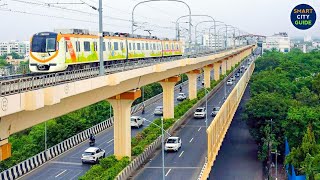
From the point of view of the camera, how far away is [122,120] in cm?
3562

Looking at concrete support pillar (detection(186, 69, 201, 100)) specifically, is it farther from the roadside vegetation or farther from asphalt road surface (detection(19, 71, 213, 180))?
asphalt road surface (detection(19, 71, 213, 180))

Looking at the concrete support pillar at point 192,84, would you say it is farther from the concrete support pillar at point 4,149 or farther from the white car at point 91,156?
the concrete support pillar at point 4,149

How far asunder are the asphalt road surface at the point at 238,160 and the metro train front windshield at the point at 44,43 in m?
21.6

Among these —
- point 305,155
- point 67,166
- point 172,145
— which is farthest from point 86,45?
point 305,155

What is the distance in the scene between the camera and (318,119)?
4450 cm

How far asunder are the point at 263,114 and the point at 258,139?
2803 mm

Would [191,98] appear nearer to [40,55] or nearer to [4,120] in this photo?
[40,55]

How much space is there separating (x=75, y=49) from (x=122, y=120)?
8303 mm

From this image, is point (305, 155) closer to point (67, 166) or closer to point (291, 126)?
point (291, 126)

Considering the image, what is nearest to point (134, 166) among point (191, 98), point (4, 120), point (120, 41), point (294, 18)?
point (120, 41)

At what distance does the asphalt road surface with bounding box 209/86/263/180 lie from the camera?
42688 mm

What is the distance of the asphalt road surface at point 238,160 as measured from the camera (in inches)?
1681

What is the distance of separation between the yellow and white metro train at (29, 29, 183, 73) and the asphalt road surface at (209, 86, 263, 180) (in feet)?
43.4

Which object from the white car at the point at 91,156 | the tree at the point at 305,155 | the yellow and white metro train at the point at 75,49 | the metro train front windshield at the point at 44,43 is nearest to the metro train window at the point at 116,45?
the yellow and white metro train at the point at 75,49
